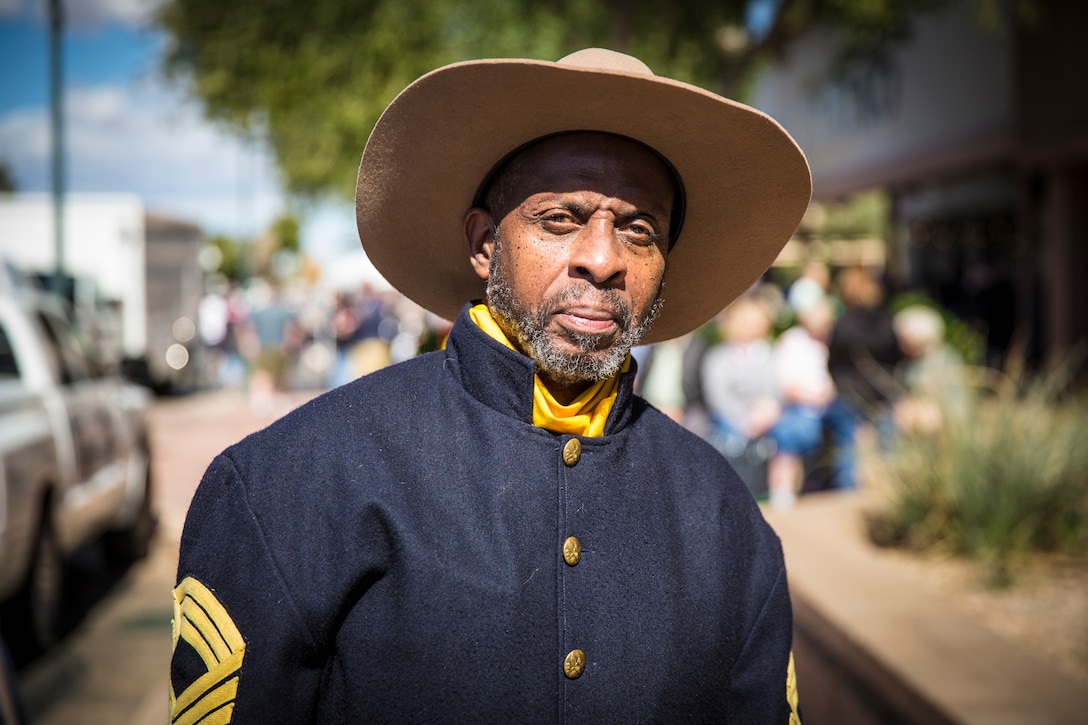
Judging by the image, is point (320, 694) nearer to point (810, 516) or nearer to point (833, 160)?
point (810, 516)

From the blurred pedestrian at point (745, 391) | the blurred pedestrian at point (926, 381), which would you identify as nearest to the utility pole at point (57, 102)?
the blurred pedestrian at point (745, 391)

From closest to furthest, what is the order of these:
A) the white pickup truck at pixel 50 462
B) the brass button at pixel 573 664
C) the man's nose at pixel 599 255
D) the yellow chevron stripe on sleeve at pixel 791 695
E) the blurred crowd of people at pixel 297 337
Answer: the brass button at pixel 573 664 → the man's nose at pixel 599 255 → the yellow chevron stripe on sleeve at pixel 791 695 → the white pickup truck at pixel 50 462 → the blurred crowd of people at pixel 297 337

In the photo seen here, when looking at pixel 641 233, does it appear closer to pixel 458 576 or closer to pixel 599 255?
pixel 599 255

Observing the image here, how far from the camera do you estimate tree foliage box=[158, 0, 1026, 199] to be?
11.6 meters

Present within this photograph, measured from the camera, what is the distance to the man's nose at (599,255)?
71.2 inches

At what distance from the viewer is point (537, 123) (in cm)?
185

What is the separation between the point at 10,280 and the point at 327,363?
17741 millimetres

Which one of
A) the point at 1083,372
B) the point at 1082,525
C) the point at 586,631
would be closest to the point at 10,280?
the point at 586,631

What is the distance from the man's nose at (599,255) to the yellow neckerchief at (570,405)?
19 centimetres

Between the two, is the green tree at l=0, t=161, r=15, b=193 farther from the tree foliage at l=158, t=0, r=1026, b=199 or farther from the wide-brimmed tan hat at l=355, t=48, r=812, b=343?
the wide-brimmed tan hat at l=355, t=48, r=812, b=343

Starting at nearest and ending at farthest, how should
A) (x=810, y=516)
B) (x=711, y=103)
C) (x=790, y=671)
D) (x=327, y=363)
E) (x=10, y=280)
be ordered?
(x=711, y=103), (x=790, y=671), (x=10, y=280), (x=810, y=516), (x=327, y=363)

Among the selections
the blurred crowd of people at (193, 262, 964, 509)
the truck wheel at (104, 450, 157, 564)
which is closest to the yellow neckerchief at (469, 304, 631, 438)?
the blurred crowd of people at (193, 262, 964, 509)

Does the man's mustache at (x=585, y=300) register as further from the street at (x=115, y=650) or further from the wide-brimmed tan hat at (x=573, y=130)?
the street at (x=115, y=650)

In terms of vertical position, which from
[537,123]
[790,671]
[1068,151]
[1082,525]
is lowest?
[1082,525]
